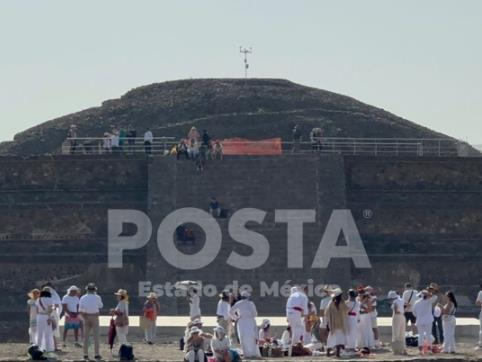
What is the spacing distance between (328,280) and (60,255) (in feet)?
26.0

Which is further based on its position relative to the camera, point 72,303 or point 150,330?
point 150,330

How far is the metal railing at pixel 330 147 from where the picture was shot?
53500 millimetres

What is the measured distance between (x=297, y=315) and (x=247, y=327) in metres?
1.41

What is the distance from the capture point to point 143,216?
50.3m

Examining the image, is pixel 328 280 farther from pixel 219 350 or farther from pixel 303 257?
pixel 219 350

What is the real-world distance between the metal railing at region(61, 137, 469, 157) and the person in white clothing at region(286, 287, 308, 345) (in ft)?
63.7

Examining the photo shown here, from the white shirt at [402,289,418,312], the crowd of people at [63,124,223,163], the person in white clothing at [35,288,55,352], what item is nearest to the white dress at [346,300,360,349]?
the white shirt at [402,289,418,312]

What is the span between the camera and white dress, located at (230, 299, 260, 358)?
102 ft

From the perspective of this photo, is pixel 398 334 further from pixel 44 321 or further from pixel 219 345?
pixel 44 321

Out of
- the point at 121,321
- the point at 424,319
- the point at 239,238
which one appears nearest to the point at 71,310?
the point at 121,321

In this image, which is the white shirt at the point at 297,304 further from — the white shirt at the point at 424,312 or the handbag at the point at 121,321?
the handbag at the point at 121,321

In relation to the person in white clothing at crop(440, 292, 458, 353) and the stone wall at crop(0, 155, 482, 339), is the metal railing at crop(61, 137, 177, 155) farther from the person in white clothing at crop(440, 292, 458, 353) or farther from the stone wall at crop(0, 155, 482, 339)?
the person in white clothing at crop(440, 292, 458, 353)

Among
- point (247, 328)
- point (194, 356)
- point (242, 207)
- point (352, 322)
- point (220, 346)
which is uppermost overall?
point (242, 207)

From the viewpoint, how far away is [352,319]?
3167cm
